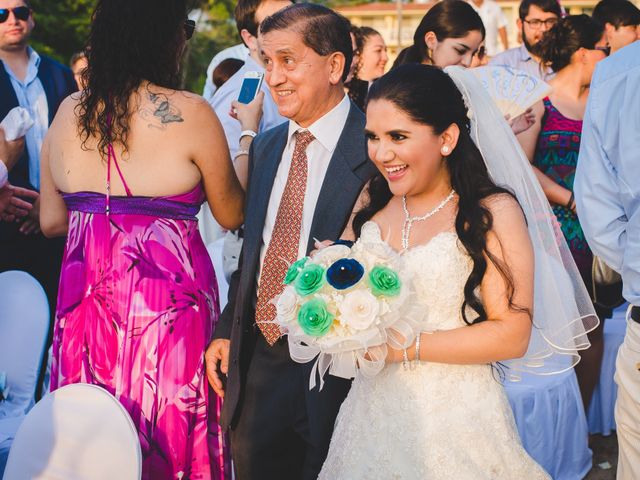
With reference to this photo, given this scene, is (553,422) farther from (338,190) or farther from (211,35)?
(211,35)

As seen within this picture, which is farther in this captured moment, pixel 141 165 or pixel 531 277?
pixel 141 165

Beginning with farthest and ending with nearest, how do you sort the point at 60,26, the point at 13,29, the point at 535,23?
the point at 60,26 < the point at 535,23 < the point at 13,29

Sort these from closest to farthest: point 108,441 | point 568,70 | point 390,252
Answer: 1. point 390,252
2. point 108,441
3. point 568,70

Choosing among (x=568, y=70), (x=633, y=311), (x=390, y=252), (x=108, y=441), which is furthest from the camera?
(x=568, y=70)

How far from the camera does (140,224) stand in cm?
325

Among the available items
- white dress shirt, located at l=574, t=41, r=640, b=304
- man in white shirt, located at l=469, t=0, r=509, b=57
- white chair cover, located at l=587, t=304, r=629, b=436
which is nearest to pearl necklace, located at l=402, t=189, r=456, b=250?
white dress shirt, located at l=574, t=41, r=640, b=304

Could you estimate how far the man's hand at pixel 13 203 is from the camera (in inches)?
172

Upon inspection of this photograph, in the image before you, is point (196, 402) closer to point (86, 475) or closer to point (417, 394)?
point (86, 475)

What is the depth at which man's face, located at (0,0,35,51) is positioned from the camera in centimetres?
546

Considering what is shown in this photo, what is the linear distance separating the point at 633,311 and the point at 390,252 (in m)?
1.17

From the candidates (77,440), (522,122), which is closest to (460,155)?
(77,440)

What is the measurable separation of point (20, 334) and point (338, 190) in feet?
6.09

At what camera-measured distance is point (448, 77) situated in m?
2.92

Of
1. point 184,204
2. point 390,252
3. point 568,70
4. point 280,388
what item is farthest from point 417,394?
point 568,70
